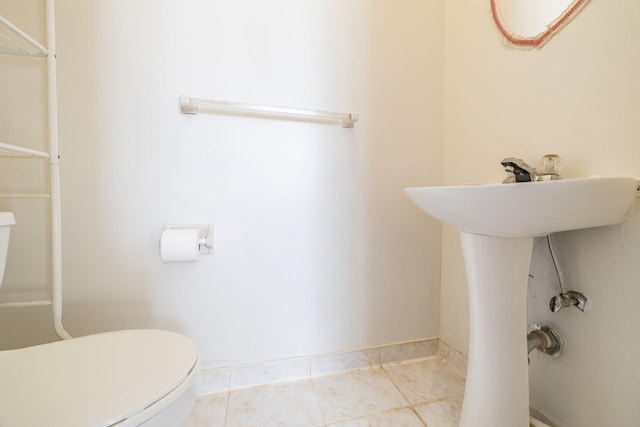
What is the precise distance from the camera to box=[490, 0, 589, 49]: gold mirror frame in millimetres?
683

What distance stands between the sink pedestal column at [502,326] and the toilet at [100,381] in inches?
29.9

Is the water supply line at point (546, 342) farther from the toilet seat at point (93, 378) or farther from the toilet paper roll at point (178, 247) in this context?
the toilet paper roll at point (178, 247)

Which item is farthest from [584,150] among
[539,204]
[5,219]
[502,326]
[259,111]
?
[5,219]

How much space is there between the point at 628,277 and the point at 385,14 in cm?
121

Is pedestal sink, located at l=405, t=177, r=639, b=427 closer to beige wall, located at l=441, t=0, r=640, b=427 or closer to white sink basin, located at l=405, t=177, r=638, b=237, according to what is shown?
white sink basin, located at l=405, t=177, r=638, b=237

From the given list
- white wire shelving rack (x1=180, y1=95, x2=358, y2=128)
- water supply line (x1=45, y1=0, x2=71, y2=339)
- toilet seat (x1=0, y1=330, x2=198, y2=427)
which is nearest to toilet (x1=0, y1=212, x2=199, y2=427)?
toilet seat (x1=0, y1=330, x2=198, y2=427)

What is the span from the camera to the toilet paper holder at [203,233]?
0.87m

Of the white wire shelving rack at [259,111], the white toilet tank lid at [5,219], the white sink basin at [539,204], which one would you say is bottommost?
the white toilet tank lid at [5,219]

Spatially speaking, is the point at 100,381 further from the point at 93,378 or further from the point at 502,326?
the point at 502,326

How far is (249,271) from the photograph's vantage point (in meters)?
0.97

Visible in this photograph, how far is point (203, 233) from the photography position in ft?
2.96

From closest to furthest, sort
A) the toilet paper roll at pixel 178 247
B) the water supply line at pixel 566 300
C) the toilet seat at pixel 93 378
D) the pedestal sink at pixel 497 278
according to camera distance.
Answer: the toilet seat at pixel 93 378 → the pedestal sink at pixel 497 278 → the water supply line at pixel 566 300 → the toilet paper roll at pixel 178 247

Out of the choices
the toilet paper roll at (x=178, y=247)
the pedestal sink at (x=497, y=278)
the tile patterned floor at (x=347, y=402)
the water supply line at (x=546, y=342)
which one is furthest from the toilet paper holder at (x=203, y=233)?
the water supply line at (x=546, y=342)

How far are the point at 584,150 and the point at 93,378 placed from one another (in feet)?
4.28
